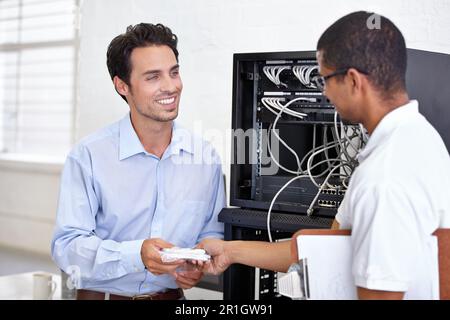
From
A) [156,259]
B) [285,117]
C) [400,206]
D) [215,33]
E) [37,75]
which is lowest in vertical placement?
[156,259]

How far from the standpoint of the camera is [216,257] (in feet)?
4.71

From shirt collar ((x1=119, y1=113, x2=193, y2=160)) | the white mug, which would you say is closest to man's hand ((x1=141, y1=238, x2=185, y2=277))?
shirt collar ((x1=119, y1=113, x2=193, y2=160))

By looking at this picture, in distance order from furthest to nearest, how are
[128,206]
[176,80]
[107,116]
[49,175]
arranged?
[49,175], [107,116], [176,80], [128,206]

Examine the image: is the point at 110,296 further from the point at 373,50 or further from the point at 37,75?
the point at 37,75

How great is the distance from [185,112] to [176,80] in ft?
2.22

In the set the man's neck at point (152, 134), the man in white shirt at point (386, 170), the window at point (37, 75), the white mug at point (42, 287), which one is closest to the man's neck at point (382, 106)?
the man in white shirt at point (386, 170)

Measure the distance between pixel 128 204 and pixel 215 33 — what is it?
962mm

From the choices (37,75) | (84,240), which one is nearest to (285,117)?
(84,240)

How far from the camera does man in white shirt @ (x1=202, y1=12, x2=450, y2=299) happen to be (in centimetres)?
90

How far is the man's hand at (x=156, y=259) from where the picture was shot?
1.42 metres

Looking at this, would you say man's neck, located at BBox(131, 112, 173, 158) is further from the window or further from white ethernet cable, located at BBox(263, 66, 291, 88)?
the window

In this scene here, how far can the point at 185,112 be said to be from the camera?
2393 millimetres
